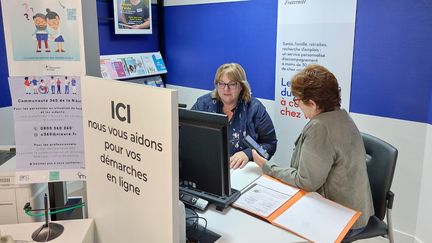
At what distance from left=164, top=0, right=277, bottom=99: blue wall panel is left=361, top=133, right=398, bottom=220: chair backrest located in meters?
1.53

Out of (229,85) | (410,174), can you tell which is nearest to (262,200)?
(229,85)

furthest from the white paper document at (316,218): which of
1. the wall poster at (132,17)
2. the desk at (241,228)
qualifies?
the wall poster at (132,17)

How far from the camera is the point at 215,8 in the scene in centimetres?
378

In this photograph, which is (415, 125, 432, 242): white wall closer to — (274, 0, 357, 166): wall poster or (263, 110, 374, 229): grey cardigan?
(274, 0, 357, 166): wall poster

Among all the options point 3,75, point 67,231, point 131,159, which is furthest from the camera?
point 3,75

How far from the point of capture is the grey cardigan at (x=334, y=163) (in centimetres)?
169

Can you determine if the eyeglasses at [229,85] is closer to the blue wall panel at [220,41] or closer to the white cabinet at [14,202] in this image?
the blue wall panel at [220,41]

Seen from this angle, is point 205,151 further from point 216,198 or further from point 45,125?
point 45,125

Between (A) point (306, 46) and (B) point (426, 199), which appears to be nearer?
(B) point (426, 199)

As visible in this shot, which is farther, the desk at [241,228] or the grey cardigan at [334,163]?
the grey cardigan at [334,163]

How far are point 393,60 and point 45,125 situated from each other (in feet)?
7.80

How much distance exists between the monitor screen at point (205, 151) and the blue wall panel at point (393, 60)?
1.74 meters

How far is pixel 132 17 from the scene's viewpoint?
12.7ft

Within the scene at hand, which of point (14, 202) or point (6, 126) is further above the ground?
point (14, 202)
